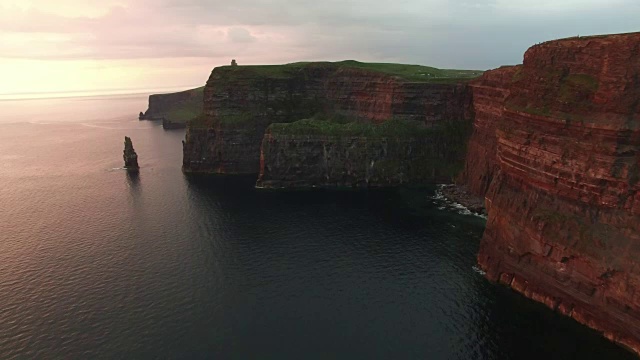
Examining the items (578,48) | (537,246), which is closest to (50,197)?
(537,246)

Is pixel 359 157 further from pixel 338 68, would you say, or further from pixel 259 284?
pixel 259 284

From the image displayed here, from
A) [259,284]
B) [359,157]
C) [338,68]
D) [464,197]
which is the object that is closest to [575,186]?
[259,284]

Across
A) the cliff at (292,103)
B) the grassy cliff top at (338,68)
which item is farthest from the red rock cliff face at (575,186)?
the grassy cliff top at (338,68)

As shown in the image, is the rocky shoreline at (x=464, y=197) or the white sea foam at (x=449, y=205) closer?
the white sea foam at (x=449, y=205)

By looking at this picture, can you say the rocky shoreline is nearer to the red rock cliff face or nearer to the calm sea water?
the calm sea water

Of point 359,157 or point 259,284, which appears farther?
point 359,157

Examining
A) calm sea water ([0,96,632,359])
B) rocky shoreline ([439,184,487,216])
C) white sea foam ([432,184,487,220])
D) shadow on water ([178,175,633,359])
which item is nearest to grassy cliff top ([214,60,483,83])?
rocky shoreline ([439,184,487,216])

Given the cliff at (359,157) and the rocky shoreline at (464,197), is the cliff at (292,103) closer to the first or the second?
the cliff at (359,157)
